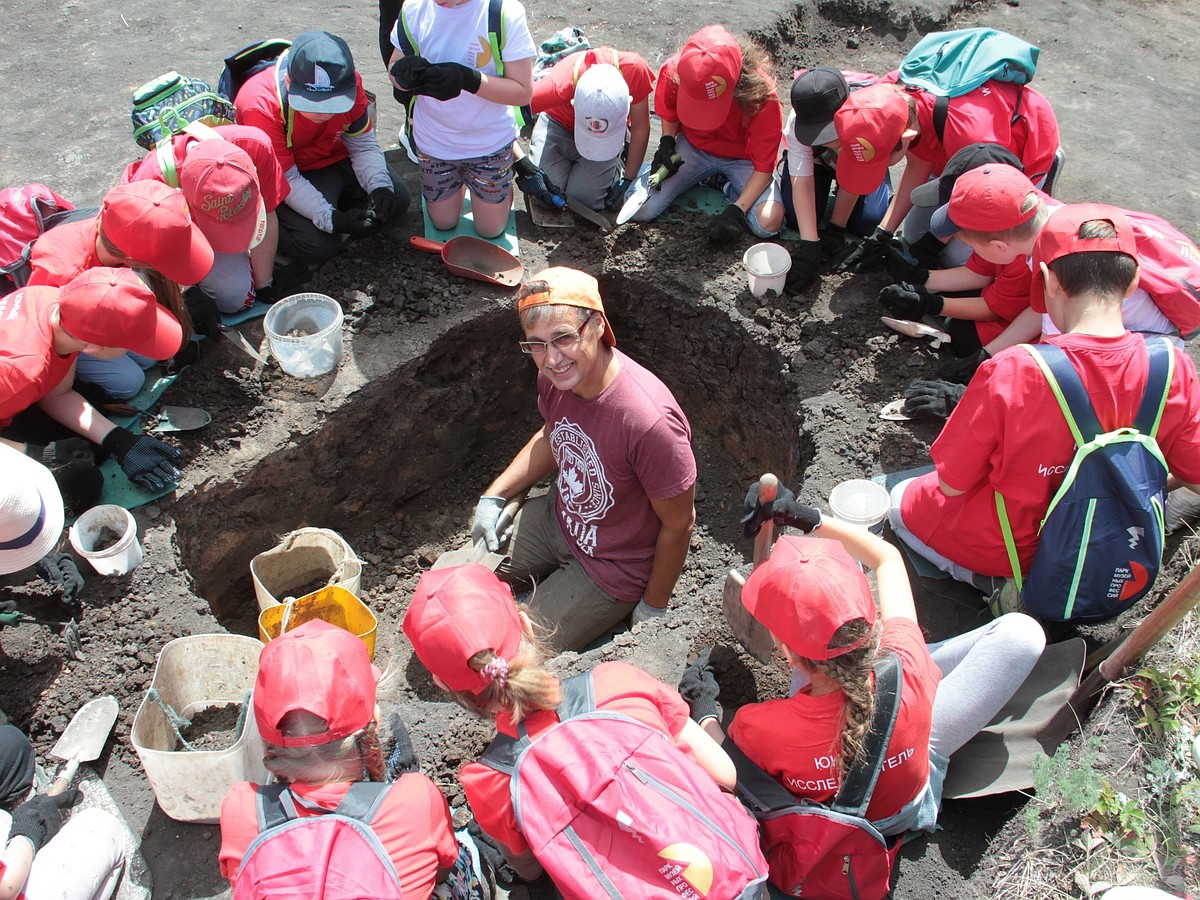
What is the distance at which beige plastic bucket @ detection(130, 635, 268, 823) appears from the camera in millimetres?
2666

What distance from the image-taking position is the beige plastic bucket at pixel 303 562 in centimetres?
385

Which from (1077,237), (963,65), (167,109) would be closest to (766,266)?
(963,65)

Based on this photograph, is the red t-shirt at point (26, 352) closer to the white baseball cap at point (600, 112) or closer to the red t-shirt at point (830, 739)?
the white baseball cap at point (600, 112)

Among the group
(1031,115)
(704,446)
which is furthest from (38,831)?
(1031,115)

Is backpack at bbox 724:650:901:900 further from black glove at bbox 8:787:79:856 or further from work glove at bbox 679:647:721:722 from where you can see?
black glove at bbox 8:787:79:856

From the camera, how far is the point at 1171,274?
3197 mm

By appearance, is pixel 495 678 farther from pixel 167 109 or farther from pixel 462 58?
pixel 167 109

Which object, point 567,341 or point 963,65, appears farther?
point 963,65

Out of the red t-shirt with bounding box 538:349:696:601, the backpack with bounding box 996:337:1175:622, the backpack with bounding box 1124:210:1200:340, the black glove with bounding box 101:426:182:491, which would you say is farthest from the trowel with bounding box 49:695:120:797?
the backpack with bounding box 1124:210:1200:340

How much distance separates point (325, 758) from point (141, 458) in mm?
2053

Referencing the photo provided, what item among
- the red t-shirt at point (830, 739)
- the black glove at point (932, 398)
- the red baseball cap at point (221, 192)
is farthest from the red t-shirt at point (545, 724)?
the red baseball cap at point (221, 192)

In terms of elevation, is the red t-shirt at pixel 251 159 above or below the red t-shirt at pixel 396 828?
above

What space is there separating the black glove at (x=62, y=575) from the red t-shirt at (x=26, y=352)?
0.57 metres

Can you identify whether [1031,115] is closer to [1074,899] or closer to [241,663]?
[1074,899]
